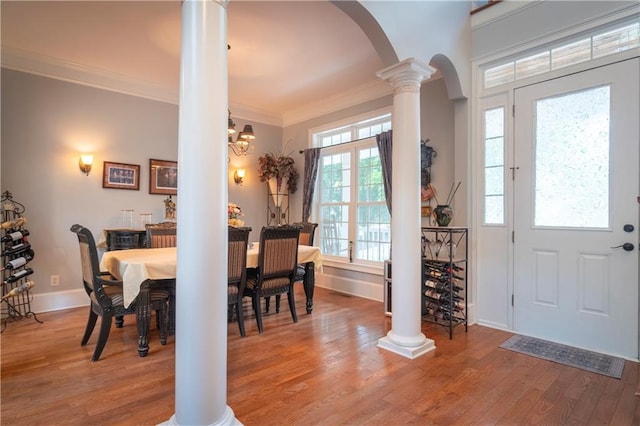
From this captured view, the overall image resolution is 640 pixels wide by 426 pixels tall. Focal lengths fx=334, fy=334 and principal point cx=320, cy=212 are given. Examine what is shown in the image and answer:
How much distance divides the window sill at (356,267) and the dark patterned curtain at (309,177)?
0.82 m

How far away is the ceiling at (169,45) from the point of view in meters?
2.99

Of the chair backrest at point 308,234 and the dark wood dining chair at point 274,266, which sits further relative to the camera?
the chair backrest at point 308,234

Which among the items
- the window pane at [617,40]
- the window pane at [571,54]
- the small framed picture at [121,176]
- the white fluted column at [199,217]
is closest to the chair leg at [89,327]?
the white fluted column at [199,217]

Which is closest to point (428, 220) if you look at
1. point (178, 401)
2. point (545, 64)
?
point (545, 64)

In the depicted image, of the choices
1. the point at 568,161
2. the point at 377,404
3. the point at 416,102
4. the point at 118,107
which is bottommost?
the point at 377,404

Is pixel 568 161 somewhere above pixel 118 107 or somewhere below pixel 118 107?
below

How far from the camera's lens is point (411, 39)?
2826mm

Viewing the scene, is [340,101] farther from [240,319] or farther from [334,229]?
[240,319]

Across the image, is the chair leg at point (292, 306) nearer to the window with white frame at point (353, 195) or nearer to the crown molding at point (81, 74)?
the window with white frame at point (353, 195)

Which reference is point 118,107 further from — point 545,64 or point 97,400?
point 545,64

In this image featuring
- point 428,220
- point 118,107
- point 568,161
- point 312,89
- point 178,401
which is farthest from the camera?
point 312,89

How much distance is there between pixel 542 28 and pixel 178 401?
3.99 metres

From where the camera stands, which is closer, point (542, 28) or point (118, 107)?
point (542, 28)

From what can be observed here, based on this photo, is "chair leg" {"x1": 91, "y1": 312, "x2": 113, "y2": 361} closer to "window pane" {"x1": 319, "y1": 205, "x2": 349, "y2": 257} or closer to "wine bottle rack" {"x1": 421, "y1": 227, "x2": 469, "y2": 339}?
"wine bottle rack" {"x1": 421, "y1": 227, "x2": 469, "y2": 339}
